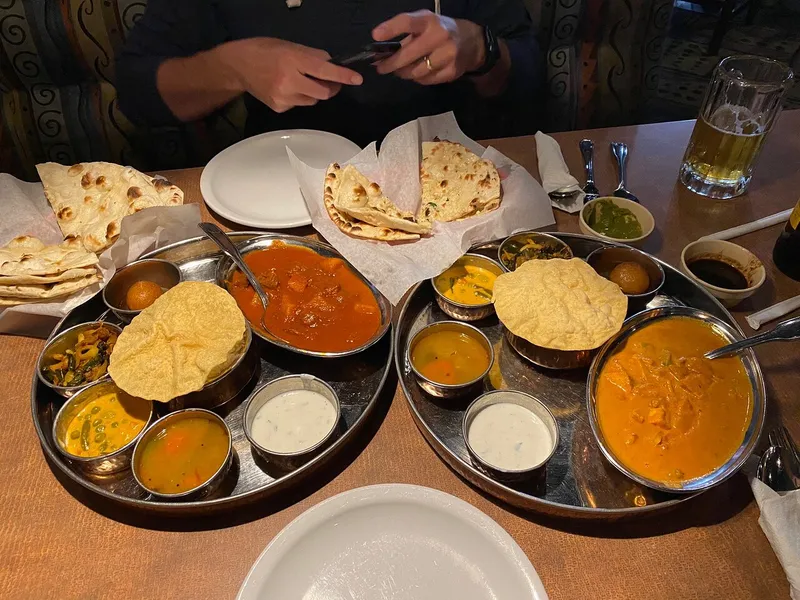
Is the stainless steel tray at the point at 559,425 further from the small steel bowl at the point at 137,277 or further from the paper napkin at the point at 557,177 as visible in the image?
the small steel bowl at the point at 137,277

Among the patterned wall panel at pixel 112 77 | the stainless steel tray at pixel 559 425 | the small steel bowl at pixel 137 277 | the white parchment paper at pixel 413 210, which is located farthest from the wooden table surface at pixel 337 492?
the patterned wall panel at pixel 112 77

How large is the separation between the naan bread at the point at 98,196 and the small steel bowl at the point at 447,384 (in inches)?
51.8

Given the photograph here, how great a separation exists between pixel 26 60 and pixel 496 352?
311 centimetres

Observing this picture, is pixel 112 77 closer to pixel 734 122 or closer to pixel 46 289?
pixel 46 289

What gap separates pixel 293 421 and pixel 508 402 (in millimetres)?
664

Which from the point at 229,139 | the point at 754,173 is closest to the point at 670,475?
the point at 754,173

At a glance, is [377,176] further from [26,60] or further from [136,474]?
[26,60]

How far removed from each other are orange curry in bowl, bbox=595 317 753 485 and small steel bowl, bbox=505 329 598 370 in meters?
0.11

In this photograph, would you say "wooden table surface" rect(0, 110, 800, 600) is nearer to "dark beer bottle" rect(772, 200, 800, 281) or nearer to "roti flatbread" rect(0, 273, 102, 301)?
"roti flatbread" rect(0, 273, 102, 301)

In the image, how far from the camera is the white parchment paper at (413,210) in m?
2.11

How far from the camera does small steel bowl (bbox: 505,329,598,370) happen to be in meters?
1.78

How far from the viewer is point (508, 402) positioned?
5.49ft

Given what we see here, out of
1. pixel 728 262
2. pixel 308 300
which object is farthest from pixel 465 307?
pixel 728 262

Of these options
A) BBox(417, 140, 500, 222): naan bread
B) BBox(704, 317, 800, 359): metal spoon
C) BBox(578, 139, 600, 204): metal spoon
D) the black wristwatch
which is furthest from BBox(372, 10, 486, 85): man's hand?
BBox(704, 317, 800, 359): metal spoon
